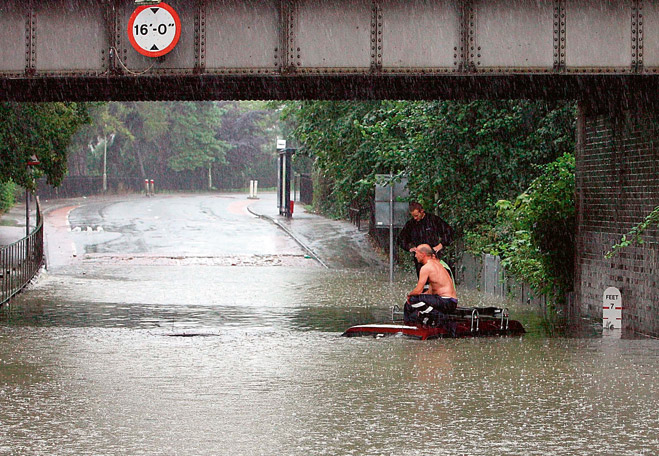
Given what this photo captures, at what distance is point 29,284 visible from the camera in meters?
25.0

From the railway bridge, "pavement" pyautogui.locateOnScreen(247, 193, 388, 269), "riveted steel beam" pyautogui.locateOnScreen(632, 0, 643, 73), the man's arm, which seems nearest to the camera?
the man's arm

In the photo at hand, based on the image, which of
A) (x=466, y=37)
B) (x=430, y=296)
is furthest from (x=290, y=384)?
(x=466, y=37)

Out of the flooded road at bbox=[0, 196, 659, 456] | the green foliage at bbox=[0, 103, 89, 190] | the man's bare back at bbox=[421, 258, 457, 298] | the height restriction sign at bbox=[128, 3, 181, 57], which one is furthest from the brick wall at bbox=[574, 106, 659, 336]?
the green foliage at bbox=[0, 103, 89, 190]

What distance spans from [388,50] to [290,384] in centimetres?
727

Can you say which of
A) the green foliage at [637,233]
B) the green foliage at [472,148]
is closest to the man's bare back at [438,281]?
the green foliage at [637,233]

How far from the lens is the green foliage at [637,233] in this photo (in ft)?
51.8

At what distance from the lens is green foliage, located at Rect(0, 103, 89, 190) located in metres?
29.4

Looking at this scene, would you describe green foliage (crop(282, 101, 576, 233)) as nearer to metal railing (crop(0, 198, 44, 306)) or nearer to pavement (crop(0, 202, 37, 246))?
metal railing (crop(0, 198, 44, 306))

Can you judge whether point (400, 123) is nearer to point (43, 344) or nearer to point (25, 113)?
point (25, 113)

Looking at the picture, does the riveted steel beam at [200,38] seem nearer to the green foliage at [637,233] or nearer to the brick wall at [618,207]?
the brick wall at [618,207]

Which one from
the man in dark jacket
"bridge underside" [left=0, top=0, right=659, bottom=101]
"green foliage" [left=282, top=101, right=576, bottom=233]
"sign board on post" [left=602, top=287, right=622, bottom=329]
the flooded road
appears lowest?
the flooded road

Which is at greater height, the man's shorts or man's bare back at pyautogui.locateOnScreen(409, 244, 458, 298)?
man's bare back at pyautogui.locateOnScreen(409, 244, 458, 298)

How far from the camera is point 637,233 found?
16344 millimetres

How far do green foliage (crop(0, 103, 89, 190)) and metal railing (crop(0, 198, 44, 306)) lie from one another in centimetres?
293
